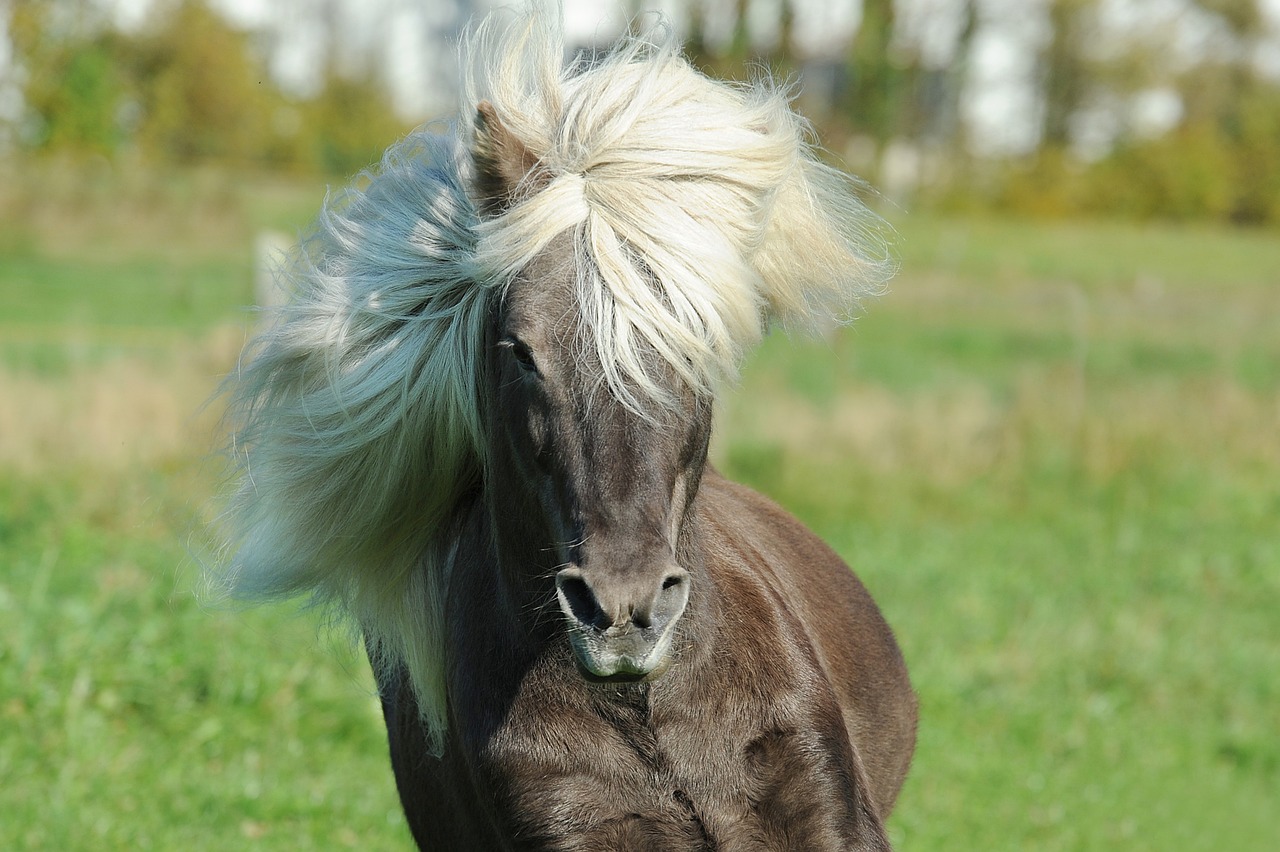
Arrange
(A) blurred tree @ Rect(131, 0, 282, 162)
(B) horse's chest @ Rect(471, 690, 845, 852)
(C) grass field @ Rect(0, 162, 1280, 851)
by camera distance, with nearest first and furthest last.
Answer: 1. (B) horse's chest @ Rect(471, 690, 845, 852)
2. (C) grass field @ Rect(0, 162, 1280, 851)
3. (A) blurred tree @ Rect(131, 0, 282, 162)

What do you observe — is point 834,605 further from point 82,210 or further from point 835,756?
point 82,210

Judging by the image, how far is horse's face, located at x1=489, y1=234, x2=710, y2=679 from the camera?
96.3 inches

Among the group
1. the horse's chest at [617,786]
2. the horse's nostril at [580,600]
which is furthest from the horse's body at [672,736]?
the horse's nostril at [580,600]

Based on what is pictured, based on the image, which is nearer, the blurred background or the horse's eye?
the horse's eye

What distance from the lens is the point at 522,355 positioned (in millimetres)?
2707

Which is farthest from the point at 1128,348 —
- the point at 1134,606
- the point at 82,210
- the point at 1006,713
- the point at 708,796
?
the point at 82,210

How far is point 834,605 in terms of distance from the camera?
401cm

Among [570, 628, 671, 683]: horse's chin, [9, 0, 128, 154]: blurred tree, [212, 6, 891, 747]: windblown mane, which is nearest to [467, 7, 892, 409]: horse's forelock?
[212, 6, 891, 747]: windblown mane

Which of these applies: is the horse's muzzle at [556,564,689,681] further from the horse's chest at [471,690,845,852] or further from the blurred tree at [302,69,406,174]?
the blurred tree at [302,69,406,174]

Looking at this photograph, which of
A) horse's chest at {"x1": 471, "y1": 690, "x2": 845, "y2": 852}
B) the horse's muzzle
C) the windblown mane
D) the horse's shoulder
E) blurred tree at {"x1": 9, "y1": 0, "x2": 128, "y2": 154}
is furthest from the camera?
blurred tree at {"x1": 9, "y1": 0, "x2": 128, "y2": 154}

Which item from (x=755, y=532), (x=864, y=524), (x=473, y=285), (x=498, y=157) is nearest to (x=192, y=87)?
(x=864, y=524)

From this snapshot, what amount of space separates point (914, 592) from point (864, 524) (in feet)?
6.68

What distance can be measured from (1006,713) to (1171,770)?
899 mm

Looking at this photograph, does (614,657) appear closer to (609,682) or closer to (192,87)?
(609,682)
